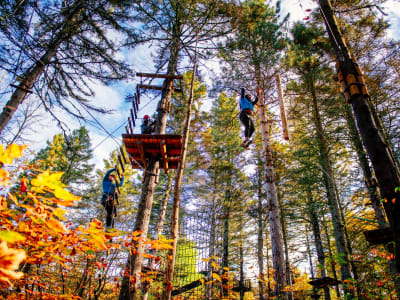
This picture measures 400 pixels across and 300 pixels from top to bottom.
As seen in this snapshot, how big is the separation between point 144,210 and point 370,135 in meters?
4.31

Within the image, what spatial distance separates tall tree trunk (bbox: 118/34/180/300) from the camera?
11.6 feet

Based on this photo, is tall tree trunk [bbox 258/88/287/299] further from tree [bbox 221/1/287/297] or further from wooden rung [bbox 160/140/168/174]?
wooden rung [bbox 160/140/168/174]

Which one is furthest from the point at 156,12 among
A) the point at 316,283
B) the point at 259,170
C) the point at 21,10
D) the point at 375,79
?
the point at 316,283

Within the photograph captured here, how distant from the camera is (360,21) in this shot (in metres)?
8.55

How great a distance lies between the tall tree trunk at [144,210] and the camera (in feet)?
11.6

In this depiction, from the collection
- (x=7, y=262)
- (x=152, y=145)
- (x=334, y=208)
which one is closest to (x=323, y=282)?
(x=334, y=208)

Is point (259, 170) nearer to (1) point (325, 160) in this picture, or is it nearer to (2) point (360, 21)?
(1) point (325, 160)

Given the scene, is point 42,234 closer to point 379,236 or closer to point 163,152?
point 163,152

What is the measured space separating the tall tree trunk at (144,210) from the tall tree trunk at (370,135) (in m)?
2.89

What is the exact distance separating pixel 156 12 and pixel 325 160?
8.42 m

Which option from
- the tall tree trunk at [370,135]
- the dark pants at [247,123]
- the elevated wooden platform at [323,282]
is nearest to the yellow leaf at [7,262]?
the tall tree trunk at [370,135]

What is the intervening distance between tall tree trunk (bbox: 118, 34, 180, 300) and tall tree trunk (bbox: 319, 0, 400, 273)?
2894mm

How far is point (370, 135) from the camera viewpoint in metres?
2.84

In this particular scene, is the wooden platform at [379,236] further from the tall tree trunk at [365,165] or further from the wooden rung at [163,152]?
the wooden rung at [163,152]
